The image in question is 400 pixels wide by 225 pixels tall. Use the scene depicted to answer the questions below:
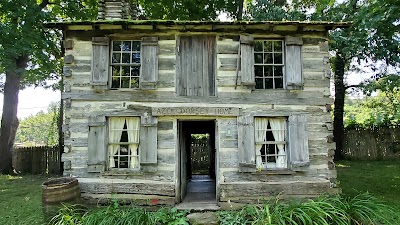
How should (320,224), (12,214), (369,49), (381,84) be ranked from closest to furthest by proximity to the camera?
(320,224), (12,214), (381,84), (369,49)

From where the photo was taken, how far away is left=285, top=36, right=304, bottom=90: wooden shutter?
27.3 ft

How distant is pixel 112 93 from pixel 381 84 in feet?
28.4

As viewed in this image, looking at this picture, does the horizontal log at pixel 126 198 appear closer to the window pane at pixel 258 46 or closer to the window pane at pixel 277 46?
the window pane at pixel 258 46

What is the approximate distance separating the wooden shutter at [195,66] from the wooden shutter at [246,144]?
124cm

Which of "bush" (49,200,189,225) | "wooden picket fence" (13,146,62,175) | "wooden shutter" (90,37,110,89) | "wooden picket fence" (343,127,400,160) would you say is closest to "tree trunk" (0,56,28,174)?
"wooden picket fence" (13,146,62,175)

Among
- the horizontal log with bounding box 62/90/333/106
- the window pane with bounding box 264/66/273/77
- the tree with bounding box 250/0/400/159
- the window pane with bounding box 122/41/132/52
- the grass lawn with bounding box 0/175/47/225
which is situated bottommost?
the grass lawn with bounding box 0/175/47/225

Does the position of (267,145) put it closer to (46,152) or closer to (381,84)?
(381,84)

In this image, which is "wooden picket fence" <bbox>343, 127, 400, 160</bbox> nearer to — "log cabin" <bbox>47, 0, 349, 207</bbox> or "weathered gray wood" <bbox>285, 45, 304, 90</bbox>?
"log cabin" <bbox>47, 0, 349, 207</bbox>

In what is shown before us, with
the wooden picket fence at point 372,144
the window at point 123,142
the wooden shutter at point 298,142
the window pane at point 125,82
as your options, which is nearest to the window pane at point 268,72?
the wooden shutter at point 298,142

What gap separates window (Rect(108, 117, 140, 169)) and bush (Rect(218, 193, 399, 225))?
2.89 metres

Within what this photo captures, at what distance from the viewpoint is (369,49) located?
1057cm

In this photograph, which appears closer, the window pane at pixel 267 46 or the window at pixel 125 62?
the window at pixel 125 62

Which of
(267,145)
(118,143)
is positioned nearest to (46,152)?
(118,143)

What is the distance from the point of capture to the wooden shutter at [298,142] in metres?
8.14
